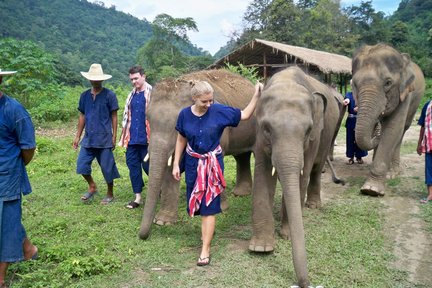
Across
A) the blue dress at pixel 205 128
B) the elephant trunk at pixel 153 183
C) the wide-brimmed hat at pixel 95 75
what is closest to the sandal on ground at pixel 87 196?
the wide-brimmed hat at pixel 95 75

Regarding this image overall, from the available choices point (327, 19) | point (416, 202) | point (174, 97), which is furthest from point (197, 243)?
point (327, 19)

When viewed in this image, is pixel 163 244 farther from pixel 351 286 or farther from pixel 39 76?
pixel 39 76

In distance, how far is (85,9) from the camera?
86.8 meters

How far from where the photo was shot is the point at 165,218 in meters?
5.53

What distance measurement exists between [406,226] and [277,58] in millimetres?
16453

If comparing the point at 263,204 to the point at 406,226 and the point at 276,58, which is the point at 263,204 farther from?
the point at 276,58

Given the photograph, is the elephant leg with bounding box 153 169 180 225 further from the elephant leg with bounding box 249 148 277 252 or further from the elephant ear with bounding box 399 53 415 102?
the elephant ear with bounding box 399 53 415 102

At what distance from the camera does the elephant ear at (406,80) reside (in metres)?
7.27

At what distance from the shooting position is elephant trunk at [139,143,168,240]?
4855 millimetres

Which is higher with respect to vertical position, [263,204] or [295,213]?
[295,213]

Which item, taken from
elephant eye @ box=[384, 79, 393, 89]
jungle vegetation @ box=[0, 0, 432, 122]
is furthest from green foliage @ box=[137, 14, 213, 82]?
elephant eye @ box=[384, 79, 393, 89]

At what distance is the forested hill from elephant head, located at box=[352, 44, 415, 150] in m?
36.3

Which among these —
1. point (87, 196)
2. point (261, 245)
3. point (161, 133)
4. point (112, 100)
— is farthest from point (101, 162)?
point (261, 245)

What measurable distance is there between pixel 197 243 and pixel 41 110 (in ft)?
35.3
